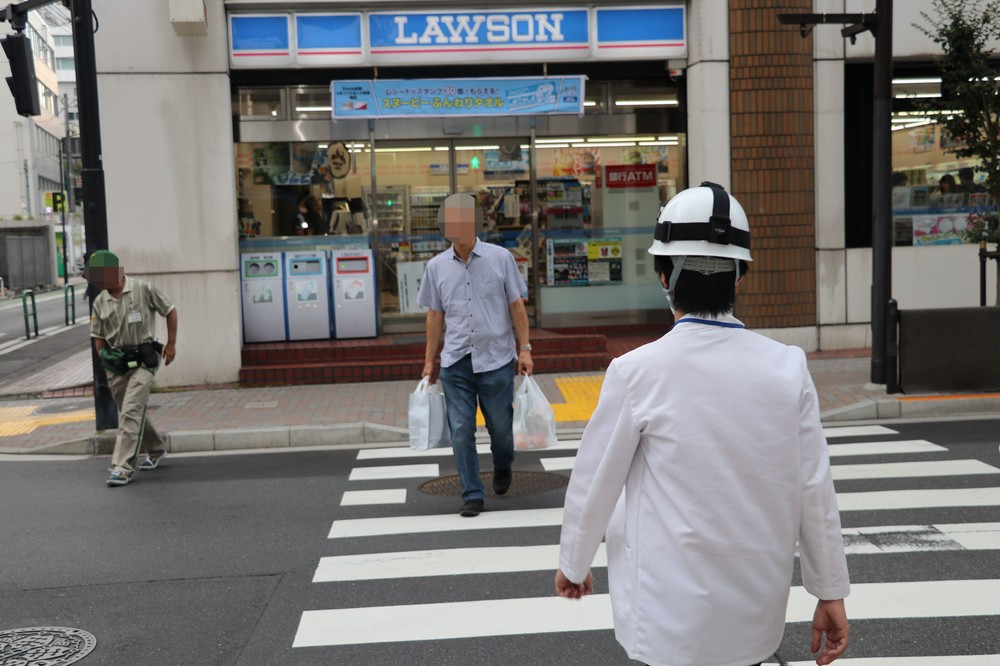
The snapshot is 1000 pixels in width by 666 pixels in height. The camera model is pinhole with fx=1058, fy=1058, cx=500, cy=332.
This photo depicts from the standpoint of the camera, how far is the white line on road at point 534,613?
16.6 ft

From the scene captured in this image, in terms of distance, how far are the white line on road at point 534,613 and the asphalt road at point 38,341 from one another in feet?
40.2

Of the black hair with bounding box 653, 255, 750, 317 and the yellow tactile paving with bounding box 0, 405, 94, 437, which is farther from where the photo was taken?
the yellow tactile paving with bounding box 0, 405, 94, 437

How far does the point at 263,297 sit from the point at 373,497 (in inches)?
278

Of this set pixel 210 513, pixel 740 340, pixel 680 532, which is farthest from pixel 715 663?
pixel 210 513

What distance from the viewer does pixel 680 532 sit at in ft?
8.52

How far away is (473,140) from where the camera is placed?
15039 mm

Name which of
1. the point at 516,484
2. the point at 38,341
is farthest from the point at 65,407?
the point at 38,341

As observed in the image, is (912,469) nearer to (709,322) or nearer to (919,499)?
(919,499)

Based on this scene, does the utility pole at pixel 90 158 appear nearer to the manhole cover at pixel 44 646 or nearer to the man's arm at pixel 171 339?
the man's arm at pixel 171 339

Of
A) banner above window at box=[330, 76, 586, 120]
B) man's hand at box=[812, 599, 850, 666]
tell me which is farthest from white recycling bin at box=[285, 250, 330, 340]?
man's hand at box=[812, 599, 850, 666]

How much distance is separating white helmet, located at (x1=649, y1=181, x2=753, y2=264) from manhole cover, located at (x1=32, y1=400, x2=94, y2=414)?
1125 cm

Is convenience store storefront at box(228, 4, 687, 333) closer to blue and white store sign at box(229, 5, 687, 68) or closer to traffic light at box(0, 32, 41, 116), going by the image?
blue and white store sign at box(229, 5, 687, 68)

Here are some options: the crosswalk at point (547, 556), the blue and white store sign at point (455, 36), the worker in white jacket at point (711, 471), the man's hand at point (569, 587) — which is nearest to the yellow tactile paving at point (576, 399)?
the crosswalk at point (547, 556)

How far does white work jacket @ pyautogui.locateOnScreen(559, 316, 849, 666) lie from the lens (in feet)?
8.50
